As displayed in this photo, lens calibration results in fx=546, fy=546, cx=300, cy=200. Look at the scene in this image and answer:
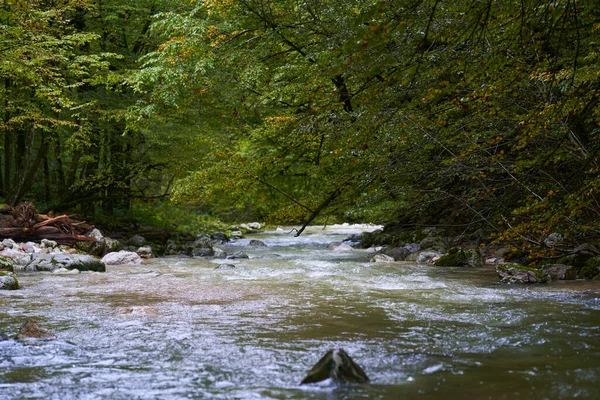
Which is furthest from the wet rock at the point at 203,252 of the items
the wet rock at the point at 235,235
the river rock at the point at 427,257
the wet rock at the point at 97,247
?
the wet rock at the point at 235,235

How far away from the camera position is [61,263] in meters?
10.2

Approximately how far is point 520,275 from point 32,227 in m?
10.9

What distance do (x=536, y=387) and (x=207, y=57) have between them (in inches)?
376

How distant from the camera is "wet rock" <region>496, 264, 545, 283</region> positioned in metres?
8.25

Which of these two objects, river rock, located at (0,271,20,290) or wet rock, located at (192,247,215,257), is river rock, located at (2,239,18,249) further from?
river rock, located at (0,271,20,290)

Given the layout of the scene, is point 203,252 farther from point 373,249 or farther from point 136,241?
point 373,249

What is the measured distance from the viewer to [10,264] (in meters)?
9.84

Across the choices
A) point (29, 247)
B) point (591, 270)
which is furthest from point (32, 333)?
point (29, 247)

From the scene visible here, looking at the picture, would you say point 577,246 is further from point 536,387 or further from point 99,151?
point 99,151

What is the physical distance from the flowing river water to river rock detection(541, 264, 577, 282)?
1.71 ft

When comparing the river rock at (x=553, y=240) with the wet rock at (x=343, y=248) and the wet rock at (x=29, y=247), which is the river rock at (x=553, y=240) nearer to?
the wet rock at (x=343, y=248)

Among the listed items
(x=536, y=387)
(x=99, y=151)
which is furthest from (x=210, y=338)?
(x=99, y=151)

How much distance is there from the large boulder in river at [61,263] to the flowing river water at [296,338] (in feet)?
4.80

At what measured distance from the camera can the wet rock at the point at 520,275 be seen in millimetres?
8250
